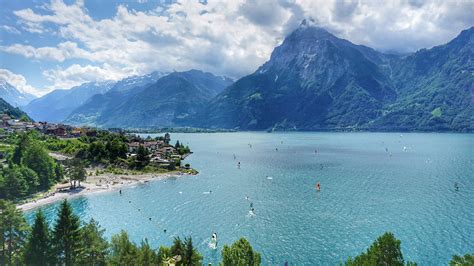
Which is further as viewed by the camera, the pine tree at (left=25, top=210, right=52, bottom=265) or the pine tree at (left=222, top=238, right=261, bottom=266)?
the pine tree at (left=222, top=238, right=261, bottom=266)

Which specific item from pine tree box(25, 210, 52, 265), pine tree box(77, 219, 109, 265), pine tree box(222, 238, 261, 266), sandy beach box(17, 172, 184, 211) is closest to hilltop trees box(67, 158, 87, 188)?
sandy beach box(17, 172, 184, 211)

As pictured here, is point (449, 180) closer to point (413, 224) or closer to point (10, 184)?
point (413, 224)

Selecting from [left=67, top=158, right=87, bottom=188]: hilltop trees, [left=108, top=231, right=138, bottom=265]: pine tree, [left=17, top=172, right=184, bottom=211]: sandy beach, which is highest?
[left=108, top=231, right=138, bottom=265]: pine tree

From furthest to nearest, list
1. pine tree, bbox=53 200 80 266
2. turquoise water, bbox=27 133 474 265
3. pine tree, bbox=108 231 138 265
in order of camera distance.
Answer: turquoise water, bbox=27 133 474 265
pine tree, bbox=53 200 80 266
pine tree, bbox=108 231 138 265

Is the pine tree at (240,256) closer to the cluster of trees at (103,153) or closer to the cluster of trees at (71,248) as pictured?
the cluster of trees at (71,248)

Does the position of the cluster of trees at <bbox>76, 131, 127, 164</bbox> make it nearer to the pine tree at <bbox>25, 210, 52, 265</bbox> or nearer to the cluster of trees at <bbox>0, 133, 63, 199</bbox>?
the cluster of trees at <bbox>0, 133, 63, 199</bbox>

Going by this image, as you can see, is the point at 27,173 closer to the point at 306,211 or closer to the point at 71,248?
the point at 71,248

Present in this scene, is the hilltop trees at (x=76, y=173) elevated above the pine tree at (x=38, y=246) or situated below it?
below

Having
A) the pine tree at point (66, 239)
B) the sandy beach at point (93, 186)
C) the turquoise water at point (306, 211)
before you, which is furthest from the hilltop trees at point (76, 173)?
the pine tree at point (66, 239)
